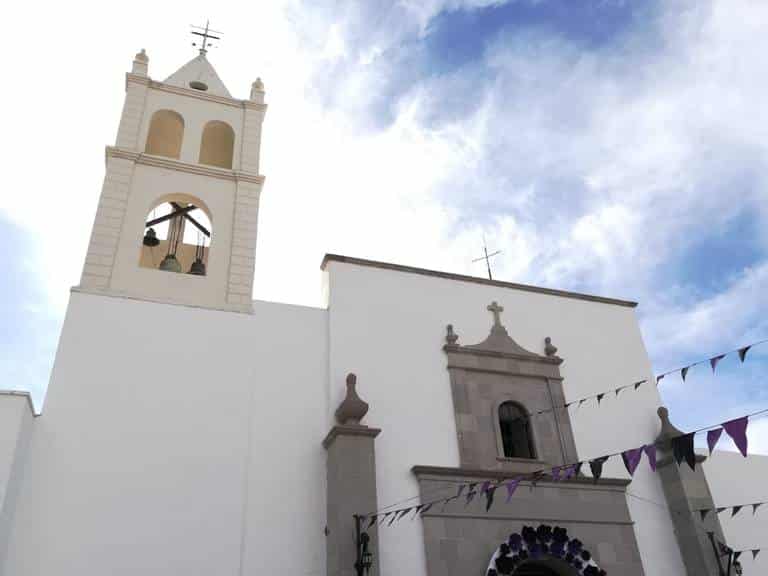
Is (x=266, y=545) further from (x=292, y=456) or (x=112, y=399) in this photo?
(x=112, y=399)

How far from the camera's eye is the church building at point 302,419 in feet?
27.4

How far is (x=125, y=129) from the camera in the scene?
464 inches

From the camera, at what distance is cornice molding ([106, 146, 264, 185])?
37.4ft

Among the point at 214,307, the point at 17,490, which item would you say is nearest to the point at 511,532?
the point at 214,307

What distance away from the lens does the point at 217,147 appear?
44.1ft

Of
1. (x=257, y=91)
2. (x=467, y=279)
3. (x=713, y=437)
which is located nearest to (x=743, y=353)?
(x=713, y=437)

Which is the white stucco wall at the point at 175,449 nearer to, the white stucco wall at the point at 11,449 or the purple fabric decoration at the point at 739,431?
the white stucco wall at the point at 11,449

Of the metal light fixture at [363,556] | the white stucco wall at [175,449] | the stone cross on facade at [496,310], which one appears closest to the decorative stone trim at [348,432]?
the white stucco wall at [175,449]

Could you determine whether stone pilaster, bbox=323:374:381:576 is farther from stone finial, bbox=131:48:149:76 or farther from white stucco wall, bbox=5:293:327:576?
stone finial, bbox=131:48:149:76

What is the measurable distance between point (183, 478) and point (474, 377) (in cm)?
460

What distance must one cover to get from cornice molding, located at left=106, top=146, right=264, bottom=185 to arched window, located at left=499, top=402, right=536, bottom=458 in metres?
5.54

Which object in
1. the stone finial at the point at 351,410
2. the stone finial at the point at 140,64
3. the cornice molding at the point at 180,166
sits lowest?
the stone finial at the point at 351,410

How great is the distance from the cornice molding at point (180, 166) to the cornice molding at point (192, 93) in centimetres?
177

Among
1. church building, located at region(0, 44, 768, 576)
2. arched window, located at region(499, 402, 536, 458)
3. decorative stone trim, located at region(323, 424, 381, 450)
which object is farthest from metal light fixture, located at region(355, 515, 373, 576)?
arched window, located at region(499, 402, 536, 458)
